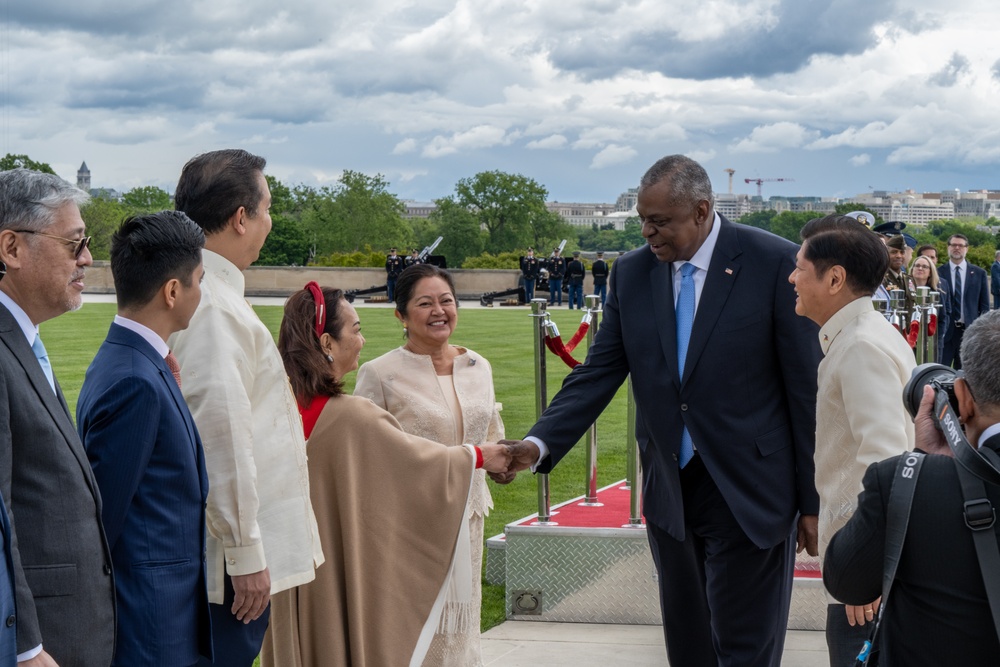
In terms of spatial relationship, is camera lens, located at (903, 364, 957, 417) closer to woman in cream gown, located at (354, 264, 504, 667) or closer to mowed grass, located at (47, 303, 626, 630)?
woman in cream gown, located at (354, 264, 504, 667)

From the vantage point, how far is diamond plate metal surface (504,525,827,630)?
6.26 metres

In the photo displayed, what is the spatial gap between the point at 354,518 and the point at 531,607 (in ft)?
7.79

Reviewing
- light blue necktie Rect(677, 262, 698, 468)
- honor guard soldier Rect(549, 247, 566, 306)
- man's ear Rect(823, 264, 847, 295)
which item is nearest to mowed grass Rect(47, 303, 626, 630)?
light blue necktie Rect(677, 262, 698, 468)

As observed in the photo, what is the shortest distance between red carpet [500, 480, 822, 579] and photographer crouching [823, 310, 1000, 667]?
3.90m

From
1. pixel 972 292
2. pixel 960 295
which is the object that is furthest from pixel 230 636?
pixel 972 292

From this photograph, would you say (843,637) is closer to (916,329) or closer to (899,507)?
(899,507)

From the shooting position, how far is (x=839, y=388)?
12.0 feet

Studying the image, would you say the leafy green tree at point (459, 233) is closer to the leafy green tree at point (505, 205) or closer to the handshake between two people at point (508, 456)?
the leafy green tree at point (505, 205)

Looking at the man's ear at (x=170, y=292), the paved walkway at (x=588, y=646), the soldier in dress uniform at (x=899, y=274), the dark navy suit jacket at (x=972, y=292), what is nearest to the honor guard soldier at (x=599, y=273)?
the dark navy suit jacket at (x=972, y=292)

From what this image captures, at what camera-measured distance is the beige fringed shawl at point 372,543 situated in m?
4.26

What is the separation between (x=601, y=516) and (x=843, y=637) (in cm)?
319

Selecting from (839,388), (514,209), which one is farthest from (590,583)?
(514,209)

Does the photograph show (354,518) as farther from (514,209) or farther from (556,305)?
(514,209)

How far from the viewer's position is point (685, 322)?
423cm
